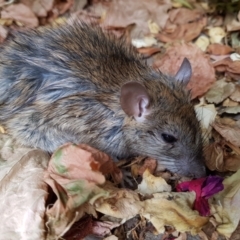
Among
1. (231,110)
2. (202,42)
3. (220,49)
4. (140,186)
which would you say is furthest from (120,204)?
(202,42)

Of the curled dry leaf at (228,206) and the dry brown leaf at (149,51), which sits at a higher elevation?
the dry brown leaf at (149,51)

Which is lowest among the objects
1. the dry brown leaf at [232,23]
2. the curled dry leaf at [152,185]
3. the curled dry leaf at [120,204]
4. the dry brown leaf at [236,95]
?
the curled dry leaf at [152,185]

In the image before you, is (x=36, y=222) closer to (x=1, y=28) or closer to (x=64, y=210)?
(x=64, y=210)

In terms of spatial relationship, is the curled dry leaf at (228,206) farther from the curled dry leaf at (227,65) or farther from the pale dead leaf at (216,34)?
the pale dead leaf at (216,34)

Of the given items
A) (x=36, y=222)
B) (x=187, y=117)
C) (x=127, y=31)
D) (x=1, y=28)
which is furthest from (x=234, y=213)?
(x=1, y=28)

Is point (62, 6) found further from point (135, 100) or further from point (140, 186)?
point (140, 186)


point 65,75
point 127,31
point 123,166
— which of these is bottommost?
point 123,166

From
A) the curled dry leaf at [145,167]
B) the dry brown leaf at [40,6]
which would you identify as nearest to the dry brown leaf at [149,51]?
the dry brown leaf at [40,6]

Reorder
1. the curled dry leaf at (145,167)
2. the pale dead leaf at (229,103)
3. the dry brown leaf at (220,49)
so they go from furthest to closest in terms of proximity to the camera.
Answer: the dry brown leaf at (220,49) < the pale dead leaf at (229,103) < the curled dry leaf at (145,167)
